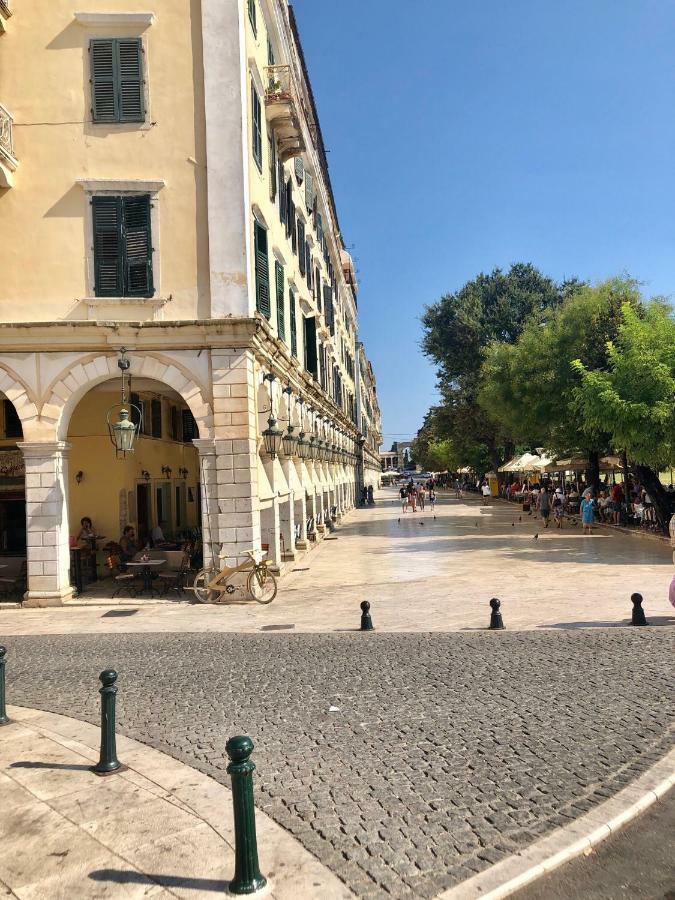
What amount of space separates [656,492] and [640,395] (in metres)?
5.49

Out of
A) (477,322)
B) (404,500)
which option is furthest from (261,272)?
(404,500)

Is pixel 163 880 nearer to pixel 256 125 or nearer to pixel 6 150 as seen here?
pixel 6 150

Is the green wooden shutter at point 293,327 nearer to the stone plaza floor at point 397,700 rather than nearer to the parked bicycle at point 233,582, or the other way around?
the parked bicycle at point 233,582

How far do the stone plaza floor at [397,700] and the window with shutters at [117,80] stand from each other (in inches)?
391

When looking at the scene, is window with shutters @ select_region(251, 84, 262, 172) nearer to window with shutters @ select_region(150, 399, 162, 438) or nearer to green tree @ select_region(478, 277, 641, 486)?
window with shutters @ select_region(150, 399, 162, 438)

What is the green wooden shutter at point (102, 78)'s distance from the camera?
1491 cm

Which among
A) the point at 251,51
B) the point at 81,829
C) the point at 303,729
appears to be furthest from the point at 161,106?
Answer: the point at 81,829

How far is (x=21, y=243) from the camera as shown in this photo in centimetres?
1489

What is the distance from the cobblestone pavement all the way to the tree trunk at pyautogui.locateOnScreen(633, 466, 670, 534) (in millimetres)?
15390

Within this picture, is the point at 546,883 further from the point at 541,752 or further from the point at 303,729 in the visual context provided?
the point at 303,729

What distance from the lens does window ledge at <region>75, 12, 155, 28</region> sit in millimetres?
14805

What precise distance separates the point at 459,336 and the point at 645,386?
99.1 ft

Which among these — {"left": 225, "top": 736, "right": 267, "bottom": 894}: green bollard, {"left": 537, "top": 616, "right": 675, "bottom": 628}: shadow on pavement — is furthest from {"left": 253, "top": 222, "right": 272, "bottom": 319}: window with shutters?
{"left": 225, "top": 736, "right": 267, "bottom": 894}: green bollard

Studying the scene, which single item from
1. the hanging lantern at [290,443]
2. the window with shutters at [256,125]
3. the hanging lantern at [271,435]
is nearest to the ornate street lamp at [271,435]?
the hanging lantern at [271,435]
